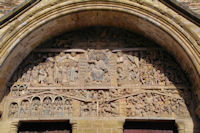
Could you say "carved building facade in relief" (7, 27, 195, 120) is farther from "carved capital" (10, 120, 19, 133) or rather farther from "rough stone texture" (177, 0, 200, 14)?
"rough stone texture" (177, 0, 200, 14)

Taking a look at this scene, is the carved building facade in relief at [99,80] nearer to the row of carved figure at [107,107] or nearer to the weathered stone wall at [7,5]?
the row of carved figure at [107,107]

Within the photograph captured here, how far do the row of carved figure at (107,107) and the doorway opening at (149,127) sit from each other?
9.6 inches

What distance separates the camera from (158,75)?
20.6ft

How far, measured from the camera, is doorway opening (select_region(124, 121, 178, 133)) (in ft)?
19.4

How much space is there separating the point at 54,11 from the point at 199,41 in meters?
3.25

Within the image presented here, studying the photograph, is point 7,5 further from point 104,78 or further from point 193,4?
point 193,4

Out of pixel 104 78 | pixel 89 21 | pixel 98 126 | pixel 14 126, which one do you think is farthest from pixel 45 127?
pixel 89 21

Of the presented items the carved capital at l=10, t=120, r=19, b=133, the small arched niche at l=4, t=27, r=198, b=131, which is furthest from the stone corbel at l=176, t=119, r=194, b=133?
the carved capital at l=10, t=120, r=19, b=133

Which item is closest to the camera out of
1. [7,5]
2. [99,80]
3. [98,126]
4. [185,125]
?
[185,125]

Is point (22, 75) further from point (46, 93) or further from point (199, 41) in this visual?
point (199, 41)

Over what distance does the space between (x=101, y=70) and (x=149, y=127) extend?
5.67ft

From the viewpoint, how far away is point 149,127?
5.96m

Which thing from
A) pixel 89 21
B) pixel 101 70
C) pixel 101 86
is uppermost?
pixel 89 21

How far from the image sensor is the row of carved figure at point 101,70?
6262 mm
